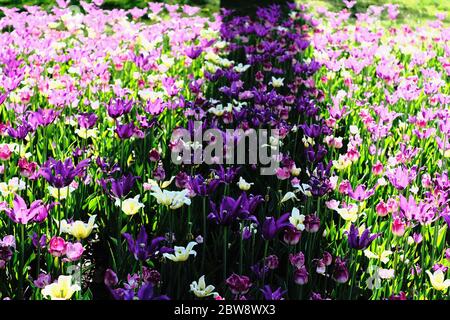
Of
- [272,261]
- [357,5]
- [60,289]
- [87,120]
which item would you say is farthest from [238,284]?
[357,5]

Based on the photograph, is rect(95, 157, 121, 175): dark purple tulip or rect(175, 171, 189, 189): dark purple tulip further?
rect(95, 157, 121, 175): dark purple tulip

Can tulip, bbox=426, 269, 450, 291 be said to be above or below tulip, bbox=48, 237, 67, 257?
below

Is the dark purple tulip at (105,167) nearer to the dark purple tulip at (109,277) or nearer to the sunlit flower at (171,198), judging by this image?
the sunlit flower at (171,198)

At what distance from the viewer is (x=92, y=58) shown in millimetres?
4426

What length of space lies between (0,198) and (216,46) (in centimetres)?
338

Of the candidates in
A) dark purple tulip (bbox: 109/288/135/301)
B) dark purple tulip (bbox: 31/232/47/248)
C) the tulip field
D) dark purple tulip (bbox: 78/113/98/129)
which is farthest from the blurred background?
dark purple tulip (bbox: 109/288/135/301)

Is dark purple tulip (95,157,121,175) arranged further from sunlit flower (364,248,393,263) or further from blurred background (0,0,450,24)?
blurred background (0,0,450,24)
